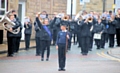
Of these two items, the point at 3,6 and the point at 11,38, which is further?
the point at 3,6

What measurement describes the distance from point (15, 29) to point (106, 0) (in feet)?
68.6

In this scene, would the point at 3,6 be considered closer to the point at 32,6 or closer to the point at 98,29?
the point at 32,6

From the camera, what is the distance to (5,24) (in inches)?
771

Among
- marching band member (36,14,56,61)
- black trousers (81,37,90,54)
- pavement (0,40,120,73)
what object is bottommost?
pavement (0,40,120,73)

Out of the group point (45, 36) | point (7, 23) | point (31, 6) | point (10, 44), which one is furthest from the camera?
point (31, 6)

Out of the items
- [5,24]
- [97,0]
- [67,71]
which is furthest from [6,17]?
[97,0]

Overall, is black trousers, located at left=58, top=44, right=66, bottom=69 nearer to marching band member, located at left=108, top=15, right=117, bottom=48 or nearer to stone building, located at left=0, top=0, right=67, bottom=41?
marching band member, located at left=108, top=15, right=117, bottom=48

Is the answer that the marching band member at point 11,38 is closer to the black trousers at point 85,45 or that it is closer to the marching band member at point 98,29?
the black trousers at point 85,45

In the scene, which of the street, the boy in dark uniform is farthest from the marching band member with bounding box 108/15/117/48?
the boy in dark uniform

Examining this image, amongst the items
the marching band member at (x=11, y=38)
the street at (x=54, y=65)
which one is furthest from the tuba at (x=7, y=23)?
the street at (x=54, y=65)

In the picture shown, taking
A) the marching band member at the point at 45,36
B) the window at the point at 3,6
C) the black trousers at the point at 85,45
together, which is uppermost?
the window at the point at 3,6

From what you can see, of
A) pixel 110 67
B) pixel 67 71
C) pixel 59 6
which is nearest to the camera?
pixel 67 71

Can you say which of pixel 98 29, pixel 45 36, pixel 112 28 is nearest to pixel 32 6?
pixel 112 28

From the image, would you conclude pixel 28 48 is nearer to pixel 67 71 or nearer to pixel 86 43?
pixel 86 43
